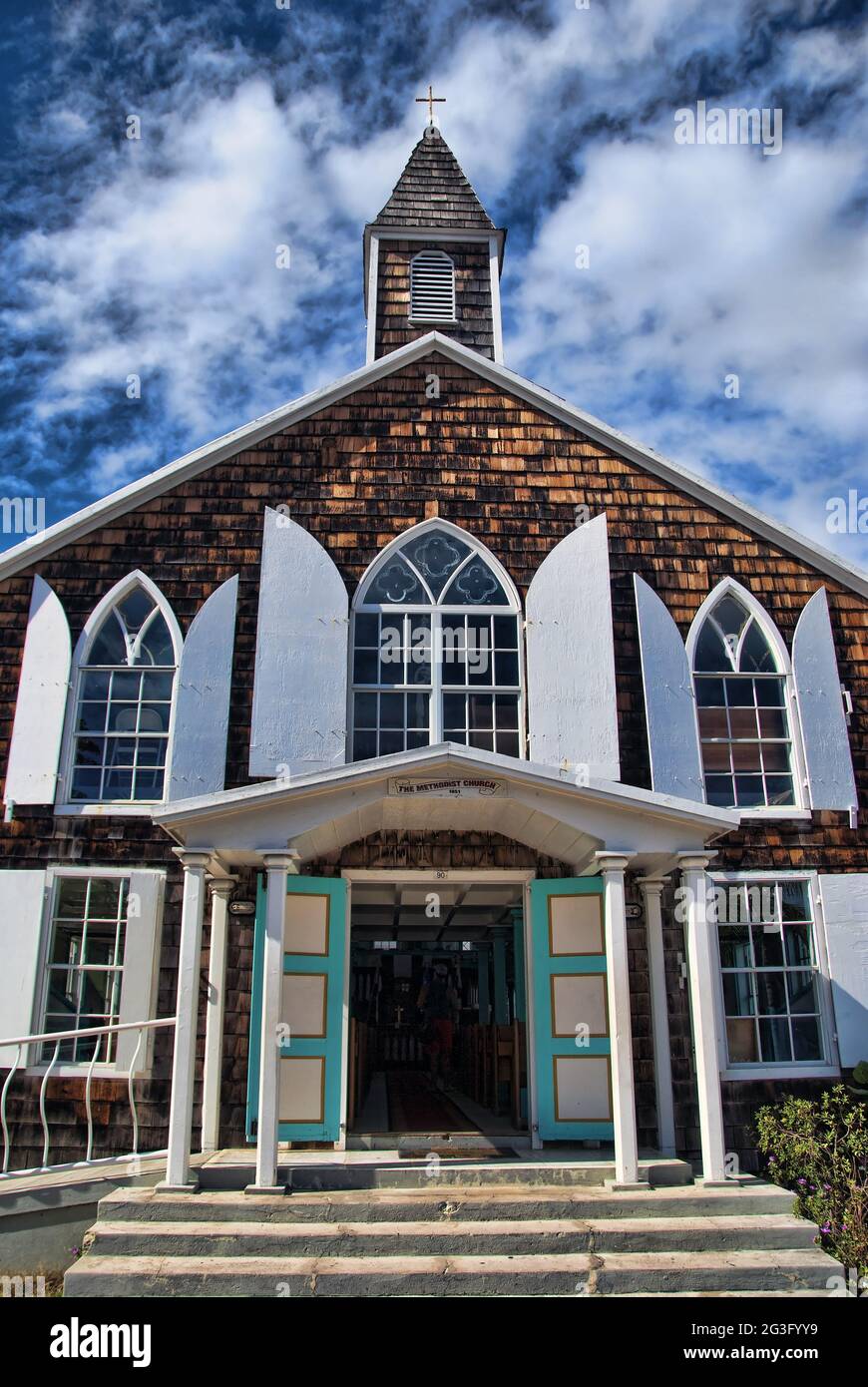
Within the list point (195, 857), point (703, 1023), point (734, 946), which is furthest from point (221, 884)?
point (734, 946)

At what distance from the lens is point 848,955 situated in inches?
358

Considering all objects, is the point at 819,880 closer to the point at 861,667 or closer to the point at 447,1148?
the point at 861,667

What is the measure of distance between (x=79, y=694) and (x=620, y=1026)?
219 inches

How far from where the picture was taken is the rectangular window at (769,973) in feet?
29.6

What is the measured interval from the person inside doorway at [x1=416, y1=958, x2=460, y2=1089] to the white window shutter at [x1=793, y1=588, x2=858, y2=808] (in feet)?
24.9

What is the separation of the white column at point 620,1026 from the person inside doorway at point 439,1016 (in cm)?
787

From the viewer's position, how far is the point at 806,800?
9477 millimetres

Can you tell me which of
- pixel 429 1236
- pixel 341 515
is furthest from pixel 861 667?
pixel 429 1236

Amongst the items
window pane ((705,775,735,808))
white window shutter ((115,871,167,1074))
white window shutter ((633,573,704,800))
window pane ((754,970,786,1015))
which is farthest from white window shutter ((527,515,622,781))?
white window shutter ((115,871,167,1074))

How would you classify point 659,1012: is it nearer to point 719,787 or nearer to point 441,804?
point 719,787

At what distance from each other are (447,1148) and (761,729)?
472 cm

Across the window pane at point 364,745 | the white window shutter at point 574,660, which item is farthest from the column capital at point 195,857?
the white window shutter at point 574,660

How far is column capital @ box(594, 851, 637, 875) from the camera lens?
7.50 metres

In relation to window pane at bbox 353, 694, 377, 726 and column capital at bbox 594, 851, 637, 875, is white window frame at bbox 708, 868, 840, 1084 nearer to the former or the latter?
column capital at bbox 594, 851, 637, 875
